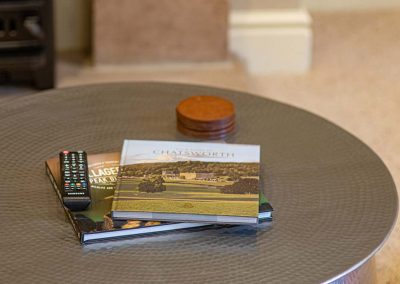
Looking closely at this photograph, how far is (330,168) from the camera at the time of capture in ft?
4.58

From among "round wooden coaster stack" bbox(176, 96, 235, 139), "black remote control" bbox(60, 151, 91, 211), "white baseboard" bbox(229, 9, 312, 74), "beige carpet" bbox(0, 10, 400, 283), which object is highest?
"round wooden coaster stack" bbox(176, 96, 235, 139)

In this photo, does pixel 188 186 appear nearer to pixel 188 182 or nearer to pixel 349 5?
pixel 188 182

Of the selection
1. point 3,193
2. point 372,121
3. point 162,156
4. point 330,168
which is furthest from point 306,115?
point 372,121

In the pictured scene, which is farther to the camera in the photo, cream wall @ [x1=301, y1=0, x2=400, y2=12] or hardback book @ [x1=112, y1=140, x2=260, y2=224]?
cream wall @ [x1=301, y1=0, x2=400, y2=12]

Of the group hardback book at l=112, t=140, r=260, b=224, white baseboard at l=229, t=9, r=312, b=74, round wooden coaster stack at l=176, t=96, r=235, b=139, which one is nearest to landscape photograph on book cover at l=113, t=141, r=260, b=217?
hardback book at l=112, t=140, r=260, b=224

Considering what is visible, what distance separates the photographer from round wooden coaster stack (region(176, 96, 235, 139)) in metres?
1.48

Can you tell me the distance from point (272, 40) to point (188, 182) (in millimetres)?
1483

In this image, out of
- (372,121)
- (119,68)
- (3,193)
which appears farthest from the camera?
(119,68)

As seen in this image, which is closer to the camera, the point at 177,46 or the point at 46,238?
the point at 46,238

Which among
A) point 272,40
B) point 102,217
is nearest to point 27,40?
point 272,40

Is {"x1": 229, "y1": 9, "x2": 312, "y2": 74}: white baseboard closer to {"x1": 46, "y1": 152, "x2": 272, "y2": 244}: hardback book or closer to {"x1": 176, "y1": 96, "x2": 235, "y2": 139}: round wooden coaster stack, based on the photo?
{"x1": 176, "y1": 96, "x2": 235, "y2": 139}: round wooden coaster stack

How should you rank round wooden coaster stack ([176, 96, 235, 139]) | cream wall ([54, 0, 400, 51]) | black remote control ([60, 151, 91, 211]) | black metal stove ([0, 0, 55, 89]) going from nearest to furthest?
black remote control ([60, 151, 91, 211])
round wooden coaster stack ([176, 96, 235, 139])
black metal stove ([0, 0, 55, 89])
cream wall ([54, 0, 400, 51])

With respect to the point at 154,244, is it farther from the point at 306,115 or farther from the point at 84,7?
the point at 84,7

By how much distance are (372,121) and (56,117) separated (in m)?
1.15
